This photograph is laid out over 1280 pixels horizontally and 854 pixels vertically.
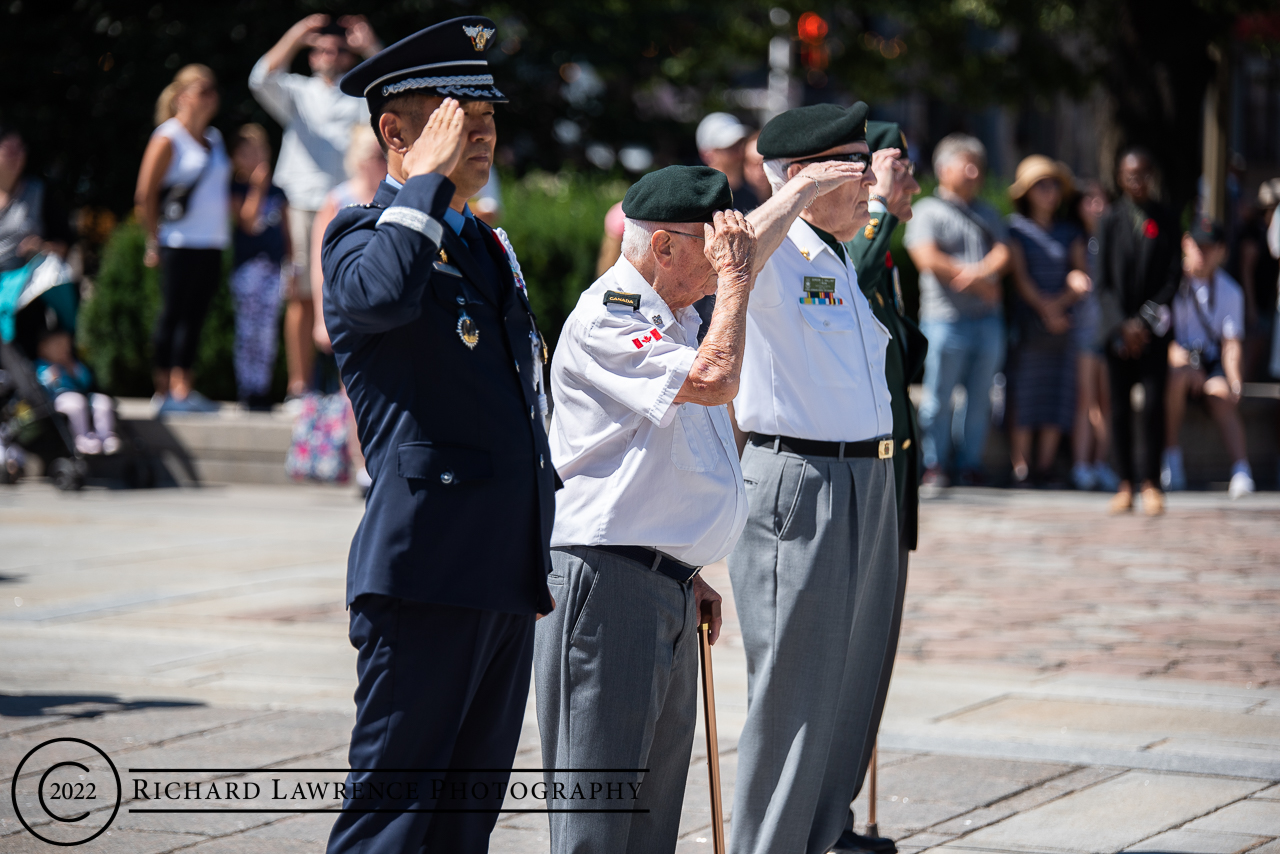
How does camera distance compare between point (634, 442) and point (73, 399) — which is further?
point (73, 399)

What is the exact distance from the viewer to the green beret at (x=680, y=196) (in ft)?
12.1

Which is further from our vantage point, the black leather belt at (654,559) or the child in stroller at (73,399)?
the child in stroller at (73,399)

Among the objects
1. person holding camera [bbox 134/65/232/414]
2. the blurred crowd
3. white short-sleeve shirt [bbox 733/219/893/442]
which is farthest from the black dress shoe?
person holding camera [bbox 134/65/232/414]

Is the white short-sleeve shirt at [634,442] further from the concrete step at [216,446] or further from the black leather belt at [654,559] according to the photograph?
the concrete step at [216,446]

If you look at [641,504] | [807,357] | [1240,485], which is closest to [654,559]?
[641,504]

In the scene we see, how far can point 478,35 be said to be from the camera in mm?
3475

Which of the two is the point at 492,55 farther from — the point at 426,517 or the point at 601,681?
the point at 426,517

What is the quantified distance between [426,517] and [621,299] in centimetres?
71

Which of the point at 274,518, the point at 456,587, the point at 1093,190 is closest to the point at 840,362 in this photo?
the point at 456,587

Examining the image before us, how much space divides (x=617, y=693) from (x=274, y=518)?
7090mm

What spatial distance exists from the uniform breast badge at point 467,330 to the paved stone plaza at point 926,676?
6.08 ft

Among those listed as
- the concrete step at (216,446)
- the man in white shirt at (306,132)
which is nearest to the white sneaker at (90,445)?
the concrete step at (216,446)

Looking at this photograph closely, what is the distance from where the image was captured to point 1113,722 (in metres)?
5.88

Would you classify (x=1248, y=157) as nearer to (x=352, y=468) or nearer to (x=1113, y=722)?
(x=352, y=468)
